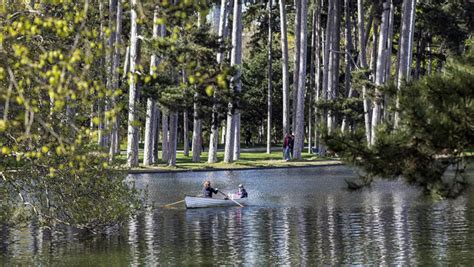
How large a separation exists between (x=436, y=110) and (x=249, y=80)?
77.5 m

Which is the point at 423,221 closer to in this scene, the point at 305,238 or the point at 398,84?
the point at 305,238

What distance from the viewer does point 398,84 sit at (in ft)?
58.2

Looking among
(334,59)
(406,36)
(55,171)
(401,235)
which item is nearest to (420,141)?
(55,171)

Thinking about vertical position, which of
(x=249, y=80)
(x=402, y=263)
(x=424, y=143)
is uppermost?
(x=249, y=80)

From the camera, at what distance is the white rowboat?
36.6 m

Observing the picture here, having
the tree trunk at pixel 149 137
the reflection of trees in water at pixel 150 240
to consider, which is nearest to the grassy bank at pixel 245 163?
the tree trunk at pixel 149 137

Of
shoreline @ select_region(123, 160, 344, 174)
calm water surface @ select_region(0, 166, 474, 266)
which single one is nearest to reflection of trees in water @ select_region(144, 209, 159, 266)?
calm water surface @ select_region(0, 166, 474, 266)

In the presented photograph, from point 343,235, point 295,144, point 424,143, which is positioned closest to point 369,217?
point 343,235

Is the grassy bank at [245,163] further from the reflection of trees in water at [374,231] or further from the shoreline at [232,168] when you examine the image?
the reflection of trees in water at [374,231]

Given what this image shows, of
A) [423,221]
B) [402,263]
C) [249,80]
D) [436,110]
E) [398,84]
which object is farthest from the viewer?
[249,80]

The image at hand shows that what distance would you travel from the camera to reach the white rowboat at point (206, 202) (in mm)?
36594

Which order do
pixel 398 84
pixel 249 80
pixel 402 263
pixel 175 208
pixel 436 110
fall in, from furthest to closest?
pixel 249 80, pixel 175 208, pixel 402 263, pixel 398 84, pixel 436 110

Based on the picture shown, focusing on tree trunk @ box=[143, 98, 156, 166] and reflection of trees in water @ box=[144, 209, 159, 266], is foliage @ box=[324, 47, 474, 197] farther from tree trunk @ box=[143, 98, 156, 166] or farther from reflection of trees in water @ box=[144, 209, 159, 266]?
tree trunk @ box=[143, 98, 156, 166]

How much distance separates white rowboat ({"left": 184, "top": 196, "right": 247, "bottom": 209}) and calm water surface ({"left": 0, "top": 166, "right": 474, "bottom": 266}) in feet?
1.32
